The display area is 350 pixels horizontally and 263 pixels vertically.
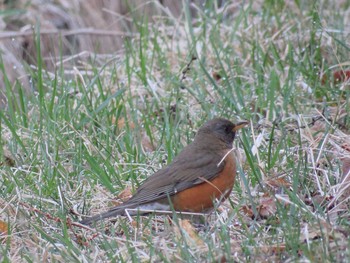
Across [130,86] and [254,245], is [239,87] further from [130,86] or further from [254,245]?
[254,245]

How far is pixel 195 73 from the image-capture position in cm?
662

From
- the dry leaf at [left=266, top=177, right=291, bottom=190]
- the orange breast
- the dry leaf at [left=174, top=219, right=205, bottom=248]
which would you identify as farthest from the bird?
the dry leaf at [left=174, top=219, right=205, bottom=248]

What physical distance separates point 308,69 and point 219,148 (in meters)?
1.60

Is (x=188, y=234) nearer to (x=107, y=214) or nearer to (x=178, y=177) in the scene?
(x=107, y=214)

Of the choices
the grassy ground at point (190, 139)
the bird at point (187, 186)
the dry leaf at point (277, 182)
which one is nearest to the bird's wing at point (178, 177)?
the bird at point (187, 186)

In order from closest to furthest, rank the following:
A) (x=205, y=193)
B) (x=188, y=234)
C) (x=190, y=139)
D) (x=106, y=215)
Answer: (x=188, y=234) < (x=106, y=215) < (x=205, y=193) < (x=190, y=139)

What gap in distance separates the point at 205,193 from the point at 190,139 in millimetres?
1037

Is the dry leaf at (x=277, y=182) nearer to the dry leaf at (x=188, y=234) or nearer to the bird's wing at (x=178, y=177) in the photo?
the bird's wing at (x=178, y=177)

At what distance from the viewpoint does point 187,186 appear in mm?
4656

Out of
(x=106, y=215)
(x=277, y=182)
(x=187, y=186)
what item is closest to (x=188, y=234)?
(x=106, y=215)

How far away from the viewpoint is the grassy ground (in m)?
3.91

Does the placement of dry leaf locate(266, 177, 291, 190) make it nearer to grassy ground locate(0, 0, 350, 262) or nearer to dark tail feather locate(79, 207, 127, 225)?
grassy ground locate(0, 0, 350, 262)

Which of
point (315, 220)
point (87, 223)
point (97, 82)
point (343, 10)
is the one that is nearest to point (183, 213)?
point (87, 223)

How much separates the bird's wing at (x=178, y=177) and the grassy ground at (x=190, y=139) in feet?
0.43
